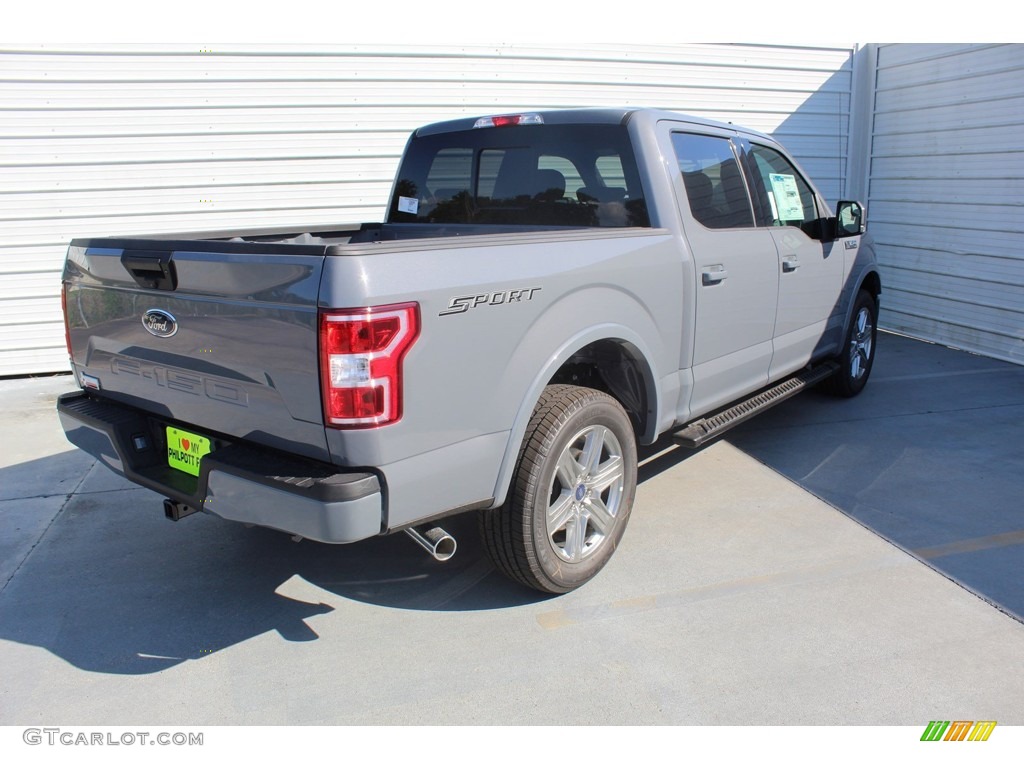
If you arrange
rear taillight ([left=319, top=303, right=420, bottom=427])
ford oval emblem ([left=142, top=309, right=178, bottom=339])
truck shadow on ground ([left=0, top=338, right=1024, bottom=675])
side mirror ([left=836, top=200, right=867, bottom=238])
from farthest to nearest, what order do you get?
side mirror ([left=836, top=200, right=867, bottom=238]), truck shadow on ground ([left=0, top=338, right=1024, bottom=675]), ford oval emblem ([left=142, top=309, right=178, bottom=339]), rear taillight ([left=319, top=303, right=420, bottom=427])

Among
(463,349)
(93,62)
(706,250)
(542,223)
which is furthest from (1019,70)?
(93,62)

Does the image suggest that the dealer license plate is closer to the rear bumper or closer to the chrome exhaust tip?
the rear bumper

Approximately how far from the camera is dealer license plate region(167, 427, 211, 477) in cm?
281

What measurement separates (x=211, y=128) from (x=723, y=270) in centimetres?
527

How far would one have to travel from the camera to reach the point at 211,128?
7121 millimetres

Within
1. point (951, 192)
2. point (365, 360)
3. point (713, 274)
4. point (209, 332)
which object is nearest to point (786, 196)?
point (713, 274)

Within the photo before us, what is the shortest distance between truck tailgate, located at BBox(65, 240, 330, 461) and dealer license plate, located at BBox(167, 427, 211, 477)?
4cm

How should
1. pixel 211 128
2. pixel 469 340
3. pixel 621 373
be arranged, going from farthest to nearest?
pixel 211 128
pixel 621 373
pixel 469 340

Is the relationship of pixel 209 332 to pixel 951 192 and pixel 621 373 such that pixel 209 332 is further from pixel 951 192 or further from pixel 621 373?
pixel 951 192

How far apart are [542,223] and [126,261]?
6.25 ft

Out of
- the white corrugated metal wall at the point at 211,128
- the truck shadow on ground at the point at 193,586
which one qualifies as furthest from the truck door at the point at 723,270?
the white corrugated metal wall at the point at 211,128

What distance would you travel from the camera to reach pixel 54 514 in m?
4.19

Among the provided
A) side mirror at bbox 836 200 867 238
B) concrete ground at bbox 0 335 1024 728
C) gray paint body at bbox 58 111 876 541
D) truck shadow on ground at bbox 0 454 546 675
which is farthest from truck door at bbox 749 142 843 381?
truck shadow on ground at bbox 0 454 546 675
